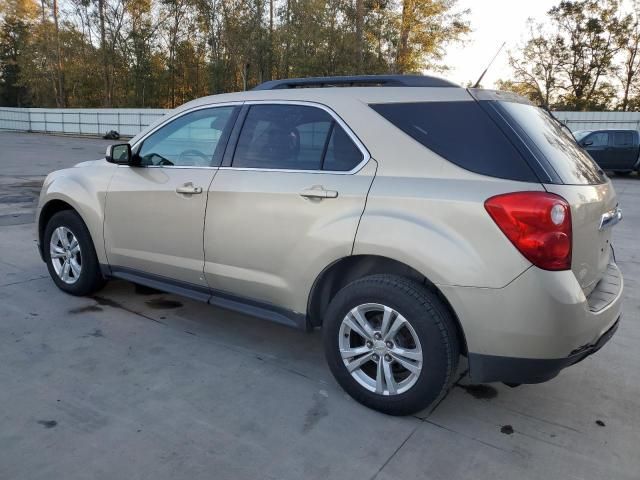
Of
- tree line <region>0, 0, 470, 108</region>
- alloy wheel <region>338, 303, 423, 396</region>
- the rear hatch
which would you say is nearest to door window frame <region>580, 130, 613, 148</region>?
tree line <region>0, 0, 470, 108</region>

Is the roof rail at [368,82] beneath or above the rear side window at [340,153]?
above

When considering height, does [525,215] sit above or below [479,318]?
above

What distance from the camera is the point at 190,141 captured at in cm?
373

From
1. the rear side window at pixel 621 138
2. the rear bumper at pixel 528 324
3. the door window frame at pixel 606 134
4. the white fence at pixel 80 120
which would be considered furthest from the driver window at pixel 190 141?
the white fence at pixel 80 120

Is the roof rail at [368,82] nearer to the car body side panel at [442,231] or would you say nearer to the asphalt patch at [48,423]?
the car body side panel at [442,231]

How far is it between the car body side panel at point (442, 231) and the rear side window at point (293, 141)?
35 centimetres

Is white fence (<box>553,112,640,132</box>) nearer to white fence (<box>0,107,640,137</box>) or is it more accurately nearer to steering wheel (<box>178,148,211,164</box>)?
white fence (<box>0,107,640,137</box>)

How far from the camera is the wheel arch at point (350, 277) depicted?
8.82 ft

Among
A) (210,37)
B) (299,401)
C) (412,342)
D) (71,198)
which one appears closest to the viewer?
(412,342)

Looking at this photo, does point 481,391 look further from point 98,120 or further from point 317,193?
point 98,120

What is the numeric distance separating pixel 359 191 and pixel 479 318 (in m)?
0.87

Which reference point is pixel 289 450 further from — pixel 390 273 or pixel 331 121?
pixel 331 121

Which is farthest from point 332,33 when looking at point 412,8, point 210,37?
point 210,37

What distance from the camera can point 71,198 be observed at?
13.9ft
